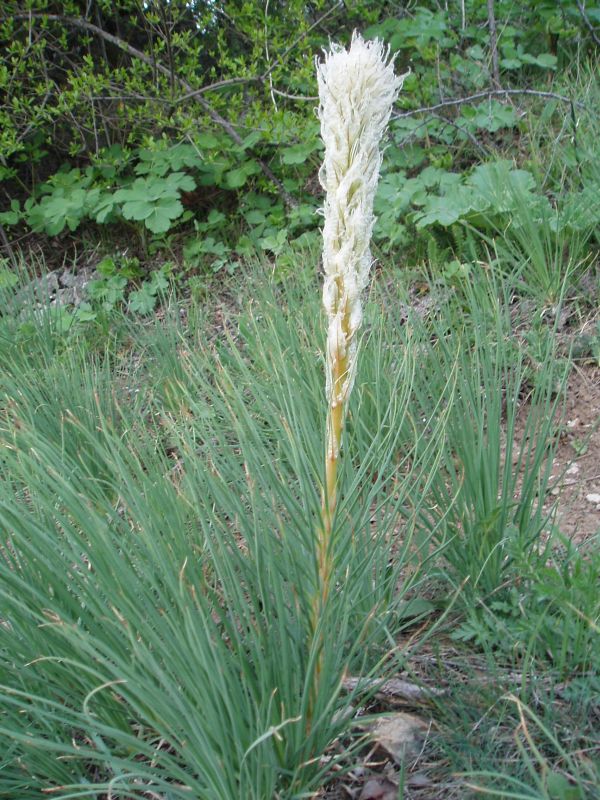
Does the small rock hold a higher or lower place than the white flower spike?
lower

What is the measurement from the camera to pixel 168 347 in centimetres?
376

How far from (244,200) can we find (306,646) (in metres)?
4.44

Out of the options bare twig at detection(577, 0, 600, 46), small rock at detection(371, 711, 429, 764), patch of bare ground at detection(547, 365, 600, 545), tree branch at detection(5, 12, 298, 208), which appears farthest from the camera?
tree branch at detection(5, 12, 298, 208)

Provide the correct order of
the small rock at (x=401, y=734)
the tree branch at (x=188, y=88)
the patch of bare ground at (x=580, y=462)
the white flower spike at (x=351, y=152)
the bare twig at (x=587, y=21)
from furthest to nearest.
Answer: the tree branch at (x=188, y=88) → the bare twig at (x=587, y=21) → the patch of bare ground at (x=580, y=462) → the small rock at (x=401, y=734) → the white flower spike at (x=351, y=152)

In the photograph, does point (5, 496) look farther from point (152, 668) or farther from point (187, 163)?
point (187, 163)

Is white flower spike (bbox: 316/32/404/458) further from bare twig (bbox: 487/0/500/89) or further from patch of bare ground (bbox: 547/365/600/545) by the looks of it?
bare twig (bbox: 487/0/500/89)

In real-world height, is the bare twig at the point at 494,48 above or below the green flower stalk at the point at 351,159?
above

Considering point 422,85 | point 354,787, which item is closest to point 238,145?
point 422,85

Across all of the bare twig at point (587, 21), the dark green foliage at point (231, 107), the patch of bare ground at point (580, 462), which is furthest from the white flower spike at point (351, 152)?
the bare twig at point (587, 21)

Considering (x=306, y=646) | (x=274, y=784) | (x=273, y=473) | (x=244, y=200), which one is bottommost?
(x=274, y=784)

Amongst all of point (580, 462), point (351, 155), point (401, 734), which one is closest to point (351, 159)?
point (351, 155)

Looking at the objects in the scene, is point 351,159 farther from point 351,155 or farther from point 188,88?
point 188,88

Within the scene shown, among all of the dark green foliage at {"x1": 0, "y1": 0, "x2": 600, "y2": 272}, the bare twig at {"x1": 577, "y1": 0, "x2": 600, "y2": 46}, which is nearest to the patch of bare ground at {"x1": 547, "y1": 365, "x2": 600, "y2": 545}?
the dark green foliage at {"x1": 0, "y1": 0, "x2": 600, "y2": 272}

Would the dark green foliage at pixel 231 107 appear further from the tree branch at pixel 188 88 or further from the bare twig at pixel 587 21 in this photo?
the bare twig at pixel 587 21
